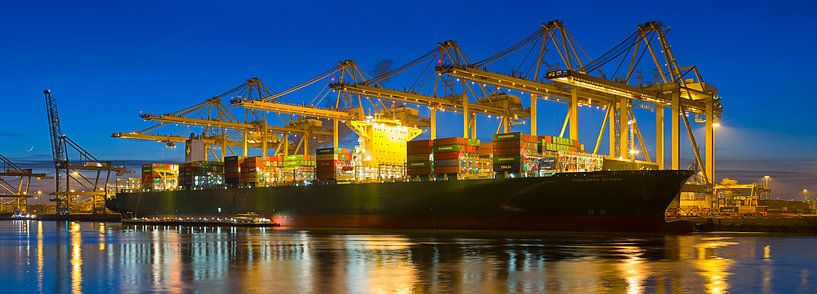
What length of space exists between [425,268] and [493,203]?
88.2 feet

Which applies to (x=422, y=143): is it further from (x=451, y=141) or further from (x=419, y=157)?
(x=451, y=141)

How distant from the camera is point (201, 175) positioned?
7850 cm

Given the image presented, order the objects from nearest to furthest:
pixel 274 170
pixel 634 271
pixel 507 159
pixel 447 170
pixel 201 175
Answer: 1. pixel 634 271
2. pixel 507 159
3. pixel 447 170
4. pixel 274 170
5. pixel 201 175

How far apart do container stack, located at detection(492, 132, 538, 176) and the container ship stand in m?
0.07

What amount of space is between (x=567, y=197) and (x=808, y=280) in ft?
88.7

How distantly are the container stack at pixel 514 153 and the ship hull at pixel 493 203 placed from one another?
1096 millimetres

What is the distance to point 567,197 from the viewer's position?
152ft

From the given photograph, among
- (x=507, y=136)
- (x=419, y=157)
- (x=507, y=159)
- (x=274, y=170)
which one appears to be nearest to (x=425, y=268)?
(x=507, y=159)

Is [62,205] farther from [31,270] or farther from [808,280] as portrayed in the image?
[808,280]

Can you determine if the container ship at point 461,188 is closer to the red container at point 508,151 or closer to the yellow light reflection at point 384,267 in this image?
the red container at point 508,151

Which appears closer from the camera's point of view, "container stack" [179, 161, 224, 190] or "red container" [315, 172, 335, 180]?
"red container" [315, 172, 335, 180]

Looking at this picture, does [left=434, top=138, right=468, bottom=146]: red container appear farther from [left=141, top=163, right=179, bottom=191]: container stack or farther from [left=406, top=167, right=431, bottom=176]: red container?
[left=141, top=163, right=179, bottom=191]: container stack

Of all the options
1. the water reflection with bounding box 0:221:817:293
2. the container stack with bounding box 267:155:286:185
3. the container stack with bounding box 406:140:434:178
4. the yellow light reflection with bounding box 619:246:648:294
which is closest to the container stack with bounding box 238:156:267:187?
the container stack with bounding box 267:155:286:185

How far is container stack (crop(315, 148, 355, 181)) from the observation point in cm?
6147
